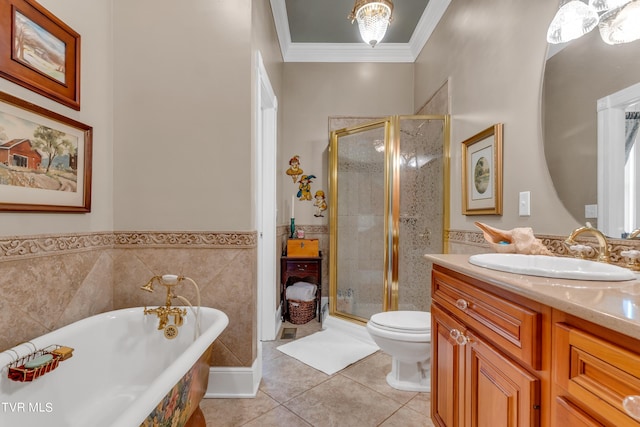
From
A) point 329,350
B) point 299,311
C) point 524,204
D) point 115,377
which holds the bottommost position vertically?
point 329,350

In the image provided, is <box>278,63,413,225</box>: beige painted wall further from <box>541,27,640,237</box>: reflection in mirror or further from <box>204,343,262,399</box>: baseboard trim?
<box>541,27,640,237</box>: reflection in mirror

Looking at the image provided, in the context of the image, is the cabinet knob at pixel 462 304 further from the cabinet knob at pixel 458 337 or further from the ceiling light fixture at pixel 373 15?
the ceiling light fixture at pixel 373 15

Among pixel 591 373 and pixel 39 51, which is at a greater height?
pixel 39 51

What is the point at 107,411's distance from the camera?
1.35 metres

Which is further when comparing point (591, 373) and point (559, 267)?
point (559, 267)

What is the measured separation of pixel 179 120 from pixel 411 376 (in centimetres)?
219

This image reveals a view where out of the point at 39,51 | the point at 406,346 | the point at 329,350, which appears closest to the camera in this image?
the point at 39,51

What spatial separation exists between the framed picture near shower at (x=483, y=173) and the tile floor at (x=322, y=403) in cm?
124

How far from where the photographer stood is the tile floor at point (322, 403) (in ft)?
5.09

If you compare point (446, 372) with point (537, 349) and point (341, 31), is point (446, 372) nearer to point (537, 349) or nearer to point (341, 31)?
point (537, 349)

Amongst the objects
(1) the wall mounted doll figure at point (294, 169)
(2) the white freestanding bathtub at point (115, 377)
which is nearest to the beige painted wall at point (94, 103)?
(2) the white freestanding bathtub at point (115, 377)

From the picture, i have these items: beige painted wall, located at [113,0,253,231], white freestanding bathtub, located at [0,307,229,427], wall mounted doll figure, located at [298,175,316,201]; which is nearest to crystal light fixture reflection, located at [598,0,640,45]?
beige painted wall, located at [113,0,253,231]

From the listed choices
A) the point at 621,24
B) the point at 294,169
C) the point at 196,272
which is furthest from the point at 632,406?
the point at 294,169

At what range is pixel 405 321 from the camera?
6.24 ft
